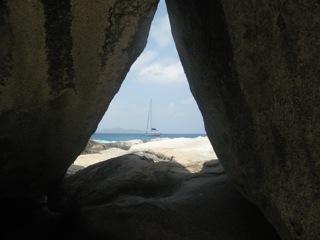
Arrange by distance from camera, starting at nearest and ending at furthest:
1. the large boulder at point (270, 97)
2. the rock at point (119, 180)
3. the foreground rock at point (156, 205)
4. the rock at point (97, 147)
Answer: the large boulder at point (270, 97), the foreground rock at point (156, 205), the rock at point (119, 180), the rock at point (97, 147)

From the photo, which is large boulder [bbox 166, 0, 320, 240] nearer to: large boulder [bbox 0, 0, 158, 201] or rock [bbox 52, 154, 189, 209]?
large boulder [bbox 0, 0, 158, 201]

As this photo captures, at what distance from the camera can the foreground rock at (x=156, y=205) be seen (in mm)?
3145

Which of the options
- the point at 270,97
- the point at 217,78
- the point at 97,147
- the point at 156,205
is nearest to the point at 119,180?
the point at 156,205

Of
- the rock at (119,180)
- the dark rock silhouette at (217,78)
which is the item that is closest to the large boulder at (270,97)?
the dark rock silhouette at (217,78)

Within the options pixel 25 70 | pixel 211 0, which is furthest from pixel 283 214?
pixel 25 70

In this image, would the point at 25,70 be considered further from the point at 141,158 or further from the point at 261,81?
the point at 141,158

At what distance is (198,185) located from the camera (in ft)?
12.0

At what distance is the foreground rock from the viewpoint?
10.3ft

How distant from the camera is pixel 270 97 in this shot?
236 centimetres

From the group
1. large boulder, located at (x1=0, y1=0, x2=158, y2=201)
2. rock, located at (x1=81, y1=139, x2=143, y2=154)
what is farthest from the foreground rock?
rock, located at (x1=81, y1=139, x2=143, y2=154)

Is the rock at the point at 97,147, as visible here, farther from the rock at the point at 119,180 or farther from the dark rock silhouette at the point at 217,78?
the dark rock silhouette at the point at 217,78

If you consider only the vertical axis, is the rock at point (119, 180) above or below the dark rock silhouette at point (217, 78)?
below

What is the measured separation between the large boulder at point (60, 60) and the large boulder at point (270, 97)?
473 millimetres

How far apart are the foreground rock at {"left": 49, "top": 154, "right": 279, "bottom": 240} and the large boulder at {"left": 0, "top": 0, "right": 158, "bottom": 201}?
855 mm
